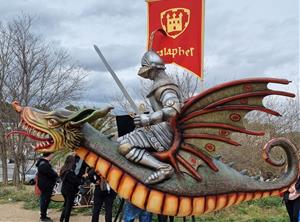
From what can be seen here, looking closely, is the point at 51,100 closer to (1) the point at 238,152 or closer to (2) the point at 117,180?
(1) the point at 238,152

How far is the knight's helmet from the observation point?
3605 mm

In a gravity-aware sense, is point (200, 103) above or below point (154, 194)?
above

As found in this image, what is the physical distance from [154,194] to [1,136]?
40.9 feet

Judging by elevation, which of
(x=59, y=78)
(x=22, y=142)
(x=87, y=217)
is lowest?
(x=87, y=217)

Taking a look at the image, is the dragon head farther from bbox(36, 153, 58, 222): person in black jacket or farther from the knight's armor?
bbox(36, 153, 58, 222): person in black jacket

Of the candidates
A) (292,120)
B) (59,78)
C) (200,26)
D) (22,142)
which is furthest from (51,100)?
(292,120)

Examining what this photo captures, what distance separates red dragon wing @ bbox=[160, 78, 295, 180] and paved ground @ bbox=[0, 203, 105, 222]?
4.80 m

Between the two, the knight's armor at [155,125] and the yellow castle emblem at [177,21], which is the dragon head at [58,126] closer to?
the knight's armor at [155,125]

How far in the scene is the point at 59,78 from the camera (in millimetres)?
14438

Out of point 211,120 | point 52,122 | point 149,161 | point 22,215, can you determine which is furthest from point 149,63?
point 22,215

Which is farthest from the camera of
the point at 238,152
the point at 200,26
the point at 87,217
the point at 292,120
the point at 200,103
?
the point at 292,120

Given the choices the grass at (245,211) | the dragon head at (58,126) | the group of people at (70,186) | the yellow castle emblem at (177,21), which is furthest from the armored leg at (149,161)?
the grass at (245,211)

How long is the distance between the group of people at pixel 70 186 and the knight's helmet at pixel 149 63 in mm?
2656

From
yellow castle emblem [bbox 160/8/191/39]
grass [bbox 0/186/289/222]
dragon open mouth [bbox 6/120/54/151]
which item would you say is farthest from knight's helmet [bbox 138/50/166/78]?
grass [bbox 0/186/289/222]
